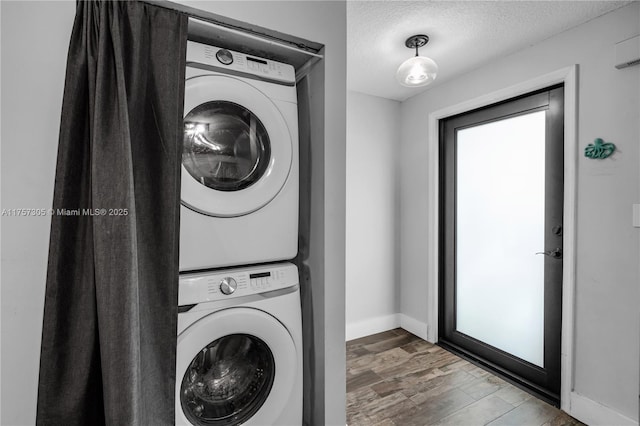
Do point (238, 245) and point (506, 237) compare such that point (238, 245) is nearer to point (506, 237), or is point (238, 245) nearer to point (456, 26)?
point (456, 26)

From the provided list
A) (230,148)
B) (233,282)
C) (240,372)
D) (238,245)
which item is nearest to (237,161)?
(230,148)

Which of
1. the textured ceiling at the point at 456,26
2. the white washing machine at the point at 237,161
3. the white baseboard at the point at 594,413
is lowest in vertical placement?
the white baseboard at the point at 594,413

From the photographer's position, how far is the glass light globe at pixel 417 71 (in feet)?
6.46

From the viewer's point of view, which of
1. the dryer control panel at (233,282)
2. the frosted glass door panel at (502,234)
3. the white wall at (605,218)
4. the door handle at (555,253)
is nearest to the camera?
the dryer control panel at (233,282)

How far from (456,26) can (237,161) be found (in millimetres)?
1611

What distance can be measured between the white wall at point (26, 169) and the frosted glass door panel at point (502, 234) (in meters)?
2.69

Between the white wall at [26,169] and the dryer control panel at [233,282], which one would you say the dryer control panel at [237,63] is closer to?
the white wall at [26,169]

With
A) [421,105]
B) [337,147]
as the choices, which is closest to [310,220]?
[337,147]

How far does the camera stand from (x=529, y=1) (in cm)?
174

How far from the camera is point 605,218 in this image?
185cm

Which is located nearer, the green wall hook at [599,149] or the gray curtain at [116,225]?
the gray curtain at [116,225]

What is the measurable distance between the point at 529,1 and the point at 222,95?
1.73 m

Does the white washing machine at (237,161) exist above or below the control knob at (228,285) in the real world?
above

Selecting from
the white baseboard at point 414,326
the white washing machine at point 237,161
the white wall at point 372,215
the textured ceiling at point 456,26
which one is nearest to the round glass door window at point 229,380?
the white washing machine at point 237,161
